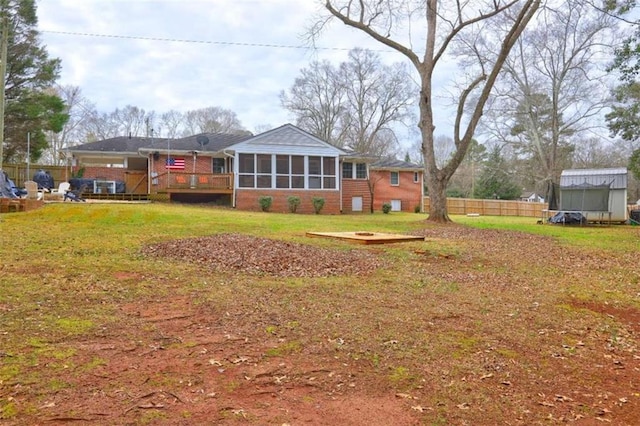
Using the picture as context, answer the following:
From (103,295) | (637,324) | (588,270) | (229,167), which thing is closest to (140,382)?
(103,295)

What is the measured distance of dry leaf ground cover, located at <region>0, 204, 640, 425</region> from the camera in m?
2.77

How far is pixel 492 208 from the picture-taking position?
3459cm

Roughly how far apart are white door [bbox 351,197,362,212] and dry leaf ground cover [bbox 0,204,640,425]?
18.4 m

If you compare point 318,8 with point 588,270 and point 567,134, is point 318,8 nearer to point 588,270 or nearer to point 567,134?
point 588,270

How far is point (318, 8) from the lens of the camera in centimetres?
1778

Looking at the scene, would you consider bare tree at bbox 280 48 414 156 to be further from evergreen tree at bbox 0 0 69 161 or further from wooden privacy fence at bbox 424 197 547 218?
evergreen tree at bbox 0 0 69 161

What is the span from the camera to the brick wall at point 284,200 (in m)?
22.0

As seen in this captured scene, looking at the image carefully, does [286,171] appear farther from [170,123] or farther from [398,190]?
[170,123]

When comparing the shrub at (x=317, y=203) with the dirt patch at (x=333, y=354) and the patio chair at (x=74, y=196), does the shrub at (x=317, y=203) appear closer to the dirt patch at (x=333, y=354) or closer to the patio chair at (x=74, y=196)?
the patio chair at (x=74, y=196)

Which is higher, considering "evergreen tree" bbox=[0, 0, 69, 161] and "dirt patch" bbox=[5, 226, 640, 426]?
"evergreen tree" bbox=[0, 0, 69, 161]

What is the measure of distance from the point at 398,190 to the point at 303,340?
26366 mm

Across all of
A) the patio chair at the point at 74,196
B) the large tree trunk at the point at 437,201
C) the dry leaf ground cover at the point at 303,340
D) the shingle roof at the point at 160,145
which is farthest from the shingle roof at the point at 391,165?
the dry leaf ground cover at the point at 303,340

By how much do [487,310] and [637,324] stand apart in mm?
1585

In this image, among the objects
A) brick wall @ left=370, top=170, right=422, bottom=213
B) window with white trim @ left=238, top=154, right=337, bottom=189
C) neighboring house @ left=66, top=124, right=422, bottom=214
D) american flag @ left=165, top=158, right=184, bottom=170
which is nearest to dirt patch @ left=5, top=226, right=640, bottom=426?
neighboring house @ left=66, top=124, right=422, bottom=214
